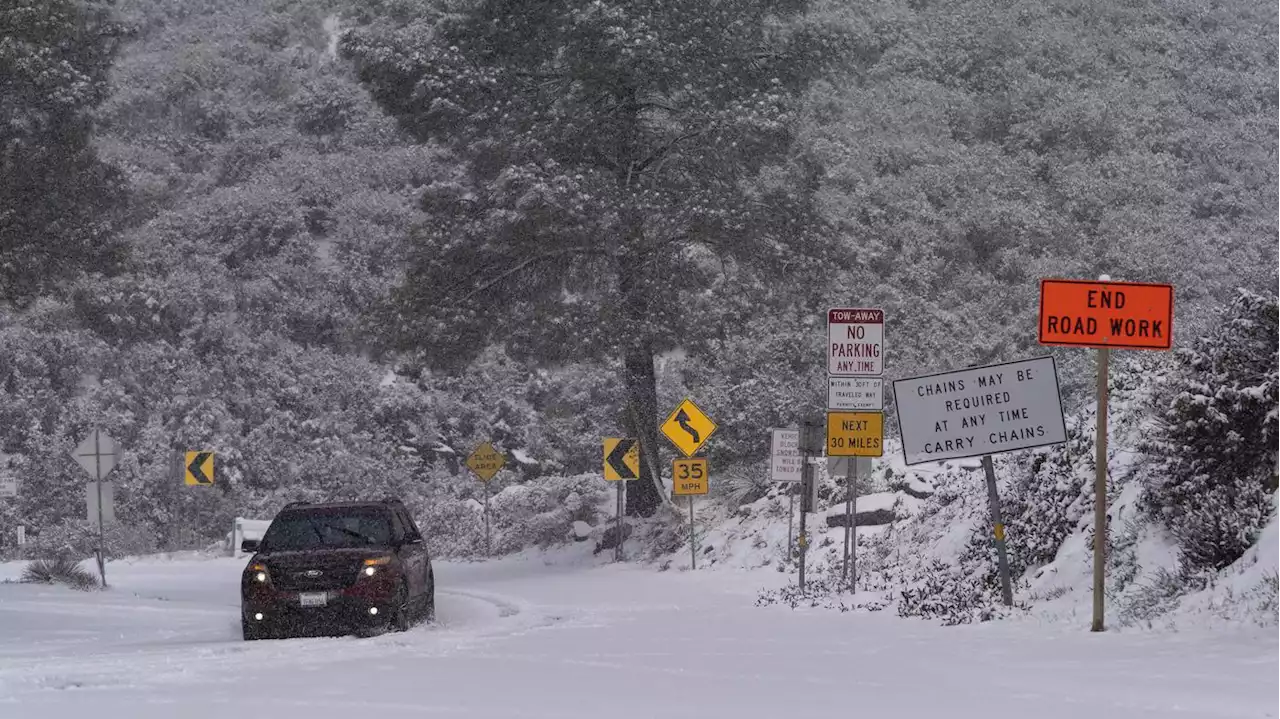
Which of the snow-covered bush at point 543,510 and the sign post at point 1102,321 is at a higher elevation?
the sign post at point 1102,321

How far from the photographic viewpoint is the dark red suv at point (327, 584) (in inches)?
651

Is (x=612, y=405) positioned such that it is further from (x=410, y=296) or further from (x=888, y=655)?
(x=888, y=655)

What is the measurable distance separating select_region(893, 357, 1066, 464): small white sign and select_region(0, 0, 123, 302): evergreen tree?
16.5 metres

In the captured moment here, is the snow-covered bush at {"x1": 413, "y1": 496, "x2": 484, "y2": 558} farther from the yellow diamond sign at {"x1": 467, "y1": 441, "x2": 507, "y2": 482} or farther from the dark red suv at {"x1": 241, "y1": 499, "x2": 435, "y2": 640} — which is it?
the dark red suv at {"x1": 241, "y1": 499, "x2": 435, "y2": 640}

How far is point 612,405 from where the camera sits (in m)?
54.1

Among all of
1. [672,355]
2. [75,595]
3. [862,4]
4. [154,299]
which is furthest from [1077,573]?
[862,4]

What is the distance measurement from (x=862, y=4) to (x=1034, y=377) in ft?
232

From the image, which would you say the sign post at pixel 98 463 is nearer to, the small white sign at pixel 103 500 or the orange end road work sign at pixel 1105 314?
the small white sign at pixel 103 500

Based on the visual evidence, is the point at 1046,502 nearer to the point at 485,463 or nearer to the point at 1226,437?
the point at 1226,437

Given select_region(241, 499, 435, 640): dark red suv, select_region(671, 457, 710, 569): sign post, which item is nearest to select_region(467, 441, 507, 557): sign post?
select_region(671, 457, 710, 569): sign post

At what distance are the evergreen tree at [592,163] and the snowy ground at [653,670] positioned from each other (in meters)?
14.5

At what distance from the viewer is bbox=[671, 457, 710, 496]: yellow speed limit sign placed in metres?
30.3

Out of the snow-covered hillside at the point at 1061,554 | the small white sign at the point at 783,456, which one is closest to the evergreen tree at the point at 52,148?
the small white sign at the point at 783,456

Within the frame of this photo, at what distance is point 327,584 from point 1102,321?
8.14 metres
